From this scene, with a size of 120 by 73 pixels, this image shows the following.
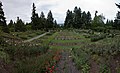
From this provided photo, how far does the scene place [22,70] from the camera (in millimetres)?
7090

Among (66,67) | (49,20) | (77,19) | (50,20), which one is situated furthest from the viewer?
(50,20)

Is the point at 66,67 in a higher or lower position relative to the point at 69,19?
lower

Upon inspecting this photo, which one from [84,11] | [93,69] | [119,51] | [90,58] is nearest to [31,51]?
[90,58]

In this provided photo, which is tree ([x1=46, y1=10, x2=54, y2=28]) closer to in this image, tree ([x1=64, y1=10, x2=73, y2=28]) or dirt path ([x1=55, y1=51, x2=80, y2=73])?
tree ([x1=64, y1=10, x2=73, y2=28])

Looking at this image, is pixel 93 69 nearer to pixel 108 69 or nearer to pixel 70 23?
pixel 108 69

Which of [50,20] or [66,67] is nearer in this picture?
[66,67]

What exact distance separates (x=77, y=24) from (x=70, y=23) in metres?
4.04

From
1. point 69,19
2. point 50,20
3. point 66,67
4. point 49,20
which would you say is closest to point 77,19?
point 69,19

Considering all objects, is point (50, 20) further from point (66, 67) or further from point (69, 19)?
point (66, 67)

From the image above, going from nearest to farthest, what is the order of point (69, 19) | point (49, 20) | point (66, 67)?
point (66, 67)
point (49, 20)
point (69, 19)

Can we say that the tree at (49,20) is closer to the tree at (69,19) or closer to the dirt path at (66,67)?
the tree at (69,19)

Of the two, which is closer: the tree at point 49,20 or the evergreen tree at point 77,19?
the tree at point 49,20

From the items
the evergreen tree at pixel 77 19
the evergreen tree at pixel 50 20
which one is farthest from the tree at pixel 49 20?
the evergreen tree at pixel 77 19

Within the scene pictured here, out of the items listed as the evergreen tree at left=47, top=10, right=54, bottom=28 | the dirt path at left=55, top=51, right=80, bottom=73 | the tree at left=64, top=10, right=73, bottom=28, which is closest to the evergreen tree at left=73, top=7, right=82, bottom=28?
the tree at left=64, top=10, right=73, bottom=28
